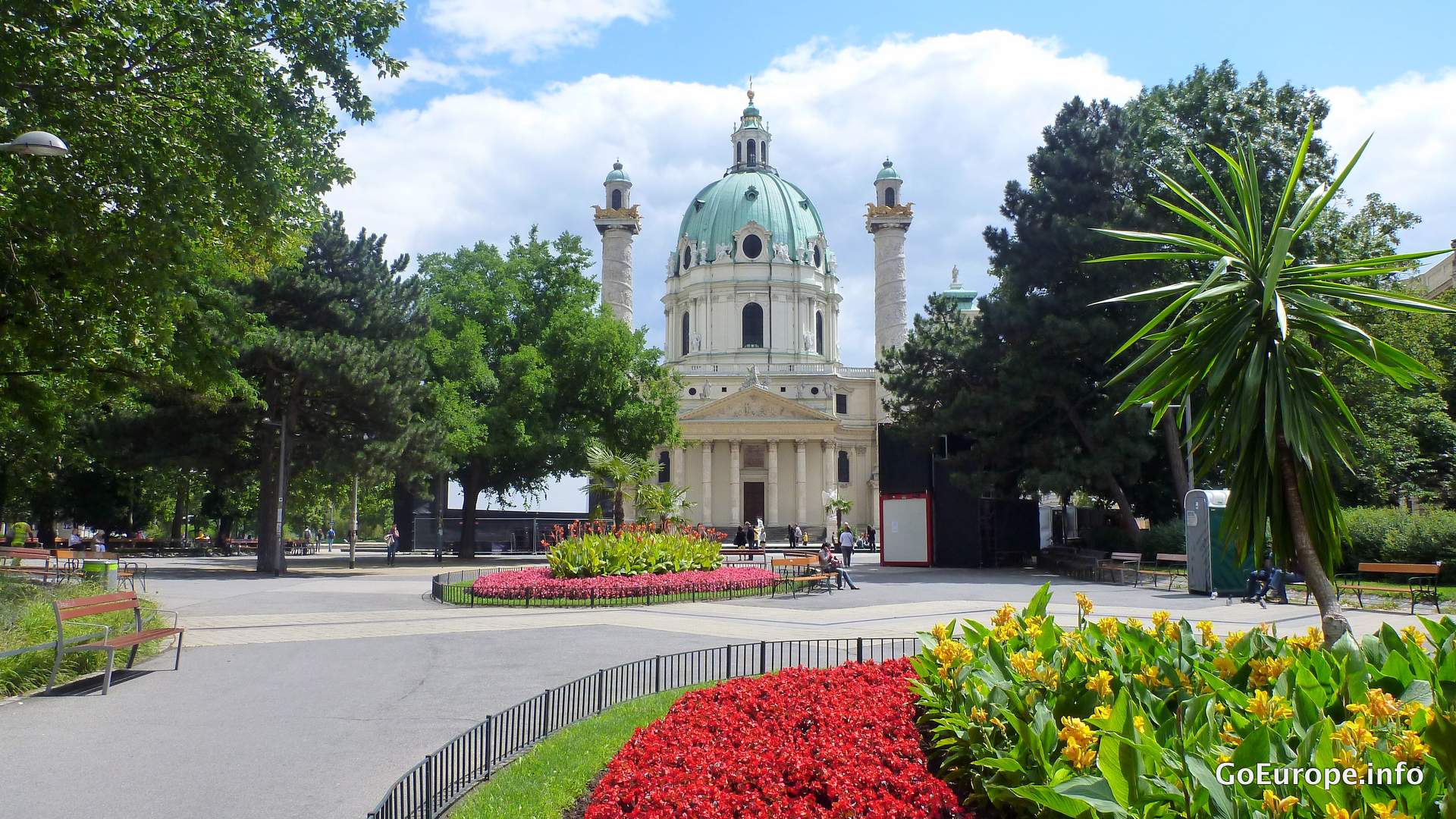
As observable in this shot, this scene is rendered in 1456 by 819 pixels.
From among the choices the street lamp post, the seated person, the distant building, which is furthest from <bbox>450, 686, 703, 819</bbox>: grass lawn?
the distant building

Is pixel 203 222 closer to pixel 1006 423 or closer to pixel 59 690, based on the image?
pixel 59 690

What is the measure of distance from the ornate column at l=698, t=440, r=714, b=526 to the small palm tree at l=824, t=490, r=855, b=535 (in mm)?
9197

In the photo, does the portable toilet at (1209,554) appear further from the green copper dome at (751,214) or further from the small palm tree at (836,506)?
the green copper dome at (751,214)

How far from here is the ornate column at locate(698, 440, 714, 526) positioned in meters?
79.9

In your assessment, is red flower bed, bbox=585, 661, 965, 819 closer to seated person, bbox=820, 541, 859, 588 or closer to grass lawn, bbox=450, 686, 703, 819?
grass lawn, bbox=450, 686, 703, 819

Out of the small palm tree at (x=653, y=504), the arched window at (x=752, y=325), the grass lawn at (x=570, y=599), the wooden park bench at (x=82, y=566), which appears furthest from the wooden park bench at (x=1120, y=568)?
the arched window at (x=752, y=325)

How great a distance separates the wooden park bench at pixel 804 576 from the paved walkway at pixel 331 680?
498mm

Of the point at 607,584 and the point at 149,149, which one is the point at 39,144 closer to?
the point at 149,149

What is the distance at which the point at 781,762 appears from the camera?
5.87m

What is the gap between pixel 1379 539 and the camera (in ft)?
92.5

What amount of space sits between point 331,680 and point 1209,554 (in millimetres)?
19680

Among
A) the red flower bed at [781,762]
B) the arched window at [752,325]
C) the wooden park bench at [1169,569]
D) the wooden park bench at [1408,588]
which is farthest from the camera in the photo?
the arched window at [752,325]

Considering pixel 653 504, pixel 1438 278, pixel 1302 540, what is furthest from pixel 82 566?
pixel 1438 278

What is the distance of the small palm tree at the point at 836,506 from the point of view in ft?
236
